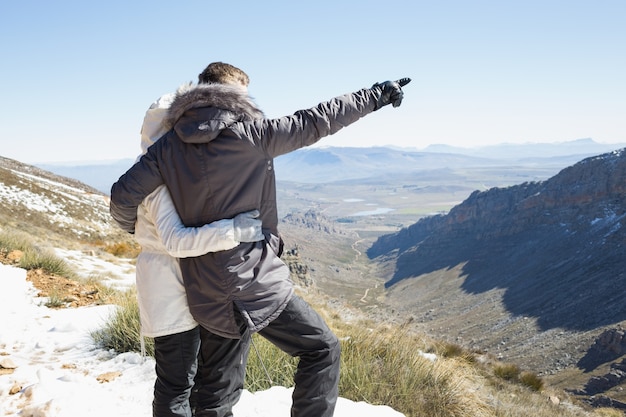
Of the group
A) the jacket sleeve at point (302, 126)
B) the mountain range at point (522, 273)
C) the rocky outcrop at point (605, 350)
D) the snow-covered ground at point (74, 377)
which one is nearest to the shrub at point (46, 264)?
the snow-covered ground at point (74, 377)

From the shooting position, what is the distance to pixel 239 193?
7.18 feet

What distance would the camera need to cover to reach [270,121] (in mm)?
2152

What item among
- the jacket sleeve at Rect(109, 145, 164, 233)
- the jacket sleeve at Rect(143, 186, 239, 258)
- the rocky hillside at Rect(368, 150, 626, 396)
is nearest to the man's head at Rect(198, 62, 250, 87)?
the jacket sleeve at Rect(109, 145, 164, 233)

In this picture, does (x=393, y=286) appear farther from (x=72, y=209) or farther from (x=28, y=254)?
(x=28, y=254)

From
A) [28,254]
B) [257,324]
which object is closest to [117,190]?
[257,324]

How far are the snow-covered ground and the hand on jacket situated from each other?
5.67 ft

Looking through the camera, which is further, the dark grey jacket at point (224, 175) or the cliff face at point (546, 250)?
the cliff face at point (546, 250)

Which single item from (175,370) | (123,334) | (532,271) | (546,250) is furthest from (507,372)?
(546,250)

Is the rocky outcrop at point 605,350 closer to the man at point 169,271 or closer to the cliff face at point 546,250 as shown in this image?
the cliff face at point 546,250

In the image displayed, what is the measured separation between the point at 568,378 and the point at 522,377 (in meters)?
64.5

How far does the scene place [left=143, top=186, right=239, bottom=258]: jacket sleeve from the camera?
208 centimetres

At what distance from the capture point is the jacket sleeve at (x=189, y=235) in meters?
2.08

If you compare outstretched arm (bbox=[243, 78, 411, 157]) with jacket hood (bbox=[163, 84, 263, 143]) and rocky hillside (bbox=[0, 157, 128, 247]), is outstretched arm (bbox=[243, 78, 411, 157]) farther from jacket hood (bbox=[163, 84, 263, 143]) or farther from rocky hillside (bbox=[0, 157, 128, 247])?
rocky hillside (bbox=[0, 157, 128, 247])

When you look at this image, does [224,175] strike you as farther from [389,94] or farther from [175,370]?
[175,370]
